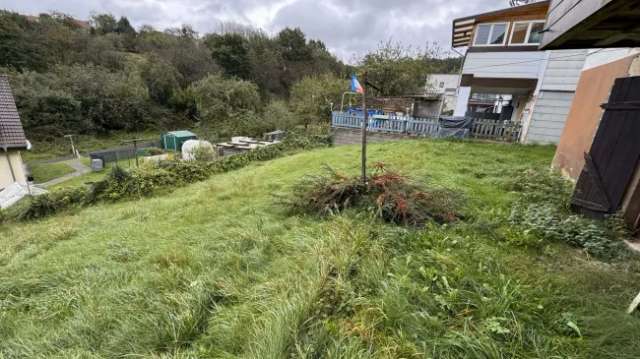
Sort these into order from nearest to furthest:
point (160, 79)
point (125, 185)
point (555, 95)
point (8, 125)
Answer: point (555, 95) < point (125, 185) < point (8, 125) < point (160, 79)

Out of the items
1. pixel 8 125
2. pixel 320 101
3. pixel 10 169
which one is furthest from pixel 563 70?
pixel 8 125

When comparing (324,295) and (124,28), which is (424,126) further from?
(124,28)

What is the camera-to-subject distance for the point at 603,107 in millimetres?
3078

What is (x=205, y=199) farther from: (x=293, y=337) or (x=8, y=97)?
(x=8, y=97)

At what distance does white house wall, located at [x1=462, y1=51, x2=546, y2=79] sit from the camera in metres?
8.16

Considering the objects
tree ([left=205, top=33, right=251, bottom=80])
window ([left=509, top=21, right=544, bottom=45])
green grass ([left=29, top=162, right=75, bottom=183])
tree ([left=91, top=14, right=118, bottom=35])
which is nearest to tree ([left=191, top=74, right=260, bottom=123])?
green grass ([left=29, top=162, right=75, bottom=183])

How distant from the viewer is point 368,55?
17406mm

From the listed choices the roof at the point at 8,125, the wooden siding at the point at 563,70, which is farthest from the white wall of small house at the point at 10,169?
the wooden siding at the point at 563,70

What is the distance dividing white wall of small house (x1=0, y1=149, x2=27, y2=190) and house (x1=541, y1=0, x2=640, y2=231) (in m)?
16.4

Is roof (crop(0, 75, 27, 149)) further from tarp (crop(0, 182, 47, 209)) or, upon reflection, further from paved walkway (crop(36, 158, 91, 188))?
paved walkway (crop(36, 158, 91, 188))

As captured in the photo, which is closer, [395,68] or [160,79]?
[395,68]

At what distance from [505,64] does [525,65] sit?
582 millimetres

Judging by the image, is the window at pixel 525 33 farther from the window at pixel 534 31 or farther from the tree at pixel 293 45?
the tree at pixel 293 45

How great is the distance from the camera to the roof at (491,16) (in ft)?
26.6
